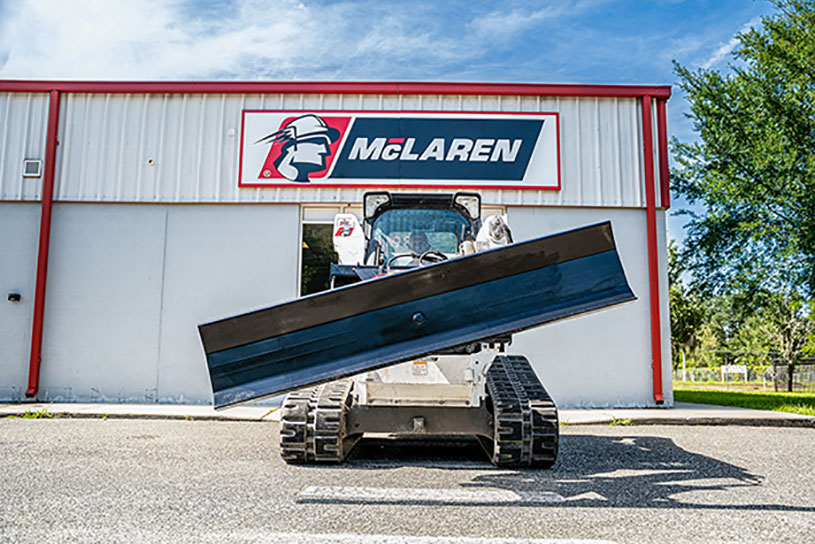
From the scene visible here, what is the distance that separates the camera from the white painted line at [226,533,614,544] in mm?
3510

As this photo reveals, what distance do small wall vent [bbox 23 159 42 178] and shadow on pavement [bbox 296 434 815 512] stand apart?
919cm

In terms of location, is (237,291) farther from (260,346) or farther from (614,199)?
(260,346)

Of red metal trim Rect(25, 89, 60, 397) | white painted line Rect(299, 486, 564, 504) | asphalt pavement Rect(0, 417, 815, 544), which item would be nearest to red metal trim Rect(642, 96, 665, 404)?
asphalt pavement Rect(0, 417, 815, 544)

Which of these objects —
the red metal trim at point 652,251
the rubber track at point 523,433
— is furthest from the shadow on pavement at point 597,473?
the red metal trim at point 652,251

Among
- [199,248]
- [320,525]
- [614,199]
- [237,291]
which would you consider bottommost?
[320,525]

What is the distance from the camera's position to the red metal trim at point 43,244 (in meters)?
12.3

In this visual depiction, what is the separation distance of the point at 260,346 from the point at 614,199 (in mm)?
9926

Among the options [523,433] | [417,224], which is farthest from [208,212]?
[523,433]

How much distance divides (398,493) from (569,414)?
7.01 metres

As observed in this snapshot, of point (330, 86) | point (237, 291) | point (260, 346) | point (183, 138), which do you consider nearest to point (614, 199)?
point (330, 86)

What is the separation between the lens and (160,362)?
12406mm

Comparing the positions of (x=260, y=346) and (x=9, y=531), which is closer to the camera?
(x=9, y=531)

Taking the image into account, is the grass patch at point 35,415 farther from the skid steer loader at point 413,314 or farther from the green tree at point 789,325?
the green tree at point 789,325

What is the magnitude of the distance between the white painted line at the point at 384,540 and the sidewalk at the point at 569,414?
683 cm
